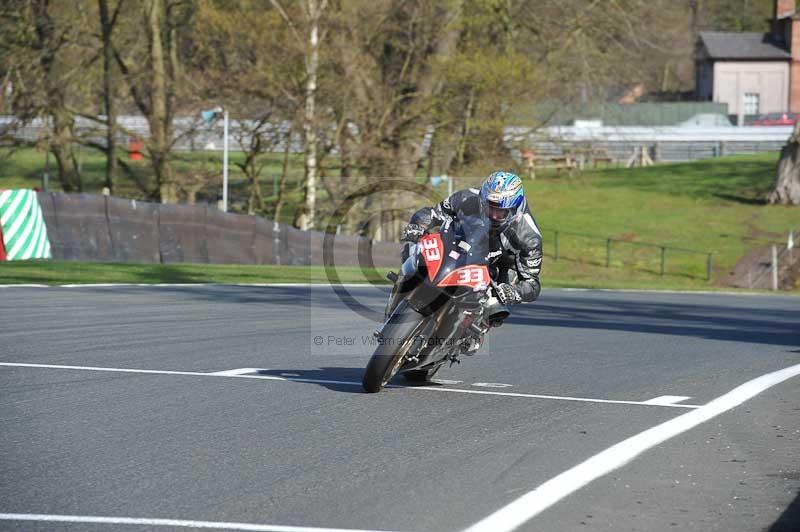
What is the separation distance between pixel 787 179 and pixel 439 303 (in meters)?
45.5

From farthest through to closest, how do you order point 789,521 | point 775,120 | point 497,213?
point 775,120, point 497,213, point 789,521

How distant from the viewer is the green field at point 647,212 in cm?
4044

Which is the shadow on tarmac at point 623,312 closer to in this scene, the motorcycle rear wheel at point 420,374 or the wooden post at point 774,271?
the motorcycle rear wheel at point 420,374

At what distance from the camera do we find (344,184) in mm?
35188

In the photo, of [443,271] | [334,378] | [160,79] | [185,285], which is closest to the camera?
[443,271]

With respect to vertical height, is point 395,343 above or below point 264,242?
above

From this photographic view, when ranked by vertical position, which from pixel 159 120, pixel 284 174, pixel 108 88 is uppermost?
pixel 108 88

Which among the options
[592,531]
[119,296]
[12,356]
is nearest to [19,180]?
Result: [119,296]

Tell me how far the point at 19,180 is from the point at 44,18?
51.6 ft

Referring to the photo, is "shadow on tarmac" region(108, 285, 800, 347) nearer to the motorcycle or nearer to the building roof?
the motorcycle

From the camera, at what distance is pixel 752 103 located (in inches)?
3632

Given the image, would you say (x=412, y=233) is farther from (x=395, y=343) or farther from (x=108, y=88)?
(x=108, y=88)

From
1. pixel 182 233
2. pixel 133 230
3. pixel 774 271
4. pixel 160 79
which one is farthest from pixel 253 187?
pixel 774 271

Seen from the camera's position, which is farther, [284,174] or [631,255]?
[631,255]
